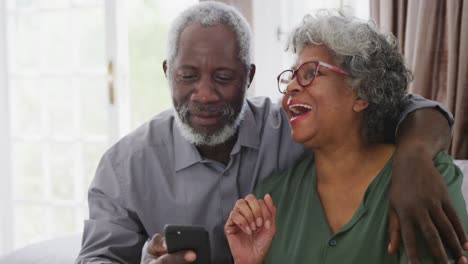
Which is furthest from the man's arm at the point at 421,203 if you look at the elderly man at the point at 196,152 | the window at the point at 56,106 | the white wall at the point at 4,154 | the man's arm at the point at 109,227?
the white wall at the point at 4,154

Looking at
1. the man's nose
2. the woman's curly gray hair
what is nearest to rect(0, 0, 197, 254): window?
the man's nose

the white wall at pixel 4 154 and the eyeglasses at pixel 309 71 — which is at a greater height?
the eyeglasses at pixel 309 71

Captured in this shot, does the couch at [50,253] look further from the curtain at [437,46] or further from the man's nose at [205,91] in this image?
the man's nose at [205,91]

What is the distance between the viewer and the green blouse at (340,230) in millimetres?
1414

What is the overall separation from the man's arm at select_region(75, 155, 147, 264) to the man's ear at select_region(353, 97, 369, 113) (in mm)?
722

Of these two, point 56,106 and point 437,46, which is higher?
point 437,46

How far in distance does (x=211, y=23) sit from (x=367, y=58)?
1.55 feet

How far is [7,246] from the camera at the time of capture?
4133mm

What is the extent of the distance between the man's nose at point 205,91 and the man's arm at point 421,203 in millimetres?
521

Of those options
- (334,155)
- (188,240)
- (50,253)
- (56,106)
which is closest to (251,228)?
(188,240)

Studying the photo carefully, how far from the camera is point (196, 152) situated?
1796mm

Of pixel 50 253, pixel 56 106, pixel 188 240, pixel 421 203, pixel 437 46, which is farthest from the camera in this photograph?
pixel 56 106

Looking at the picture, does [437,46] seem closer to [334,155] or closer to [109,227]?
[334,155]

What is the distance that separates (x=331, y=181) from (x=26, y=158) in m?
2.96
